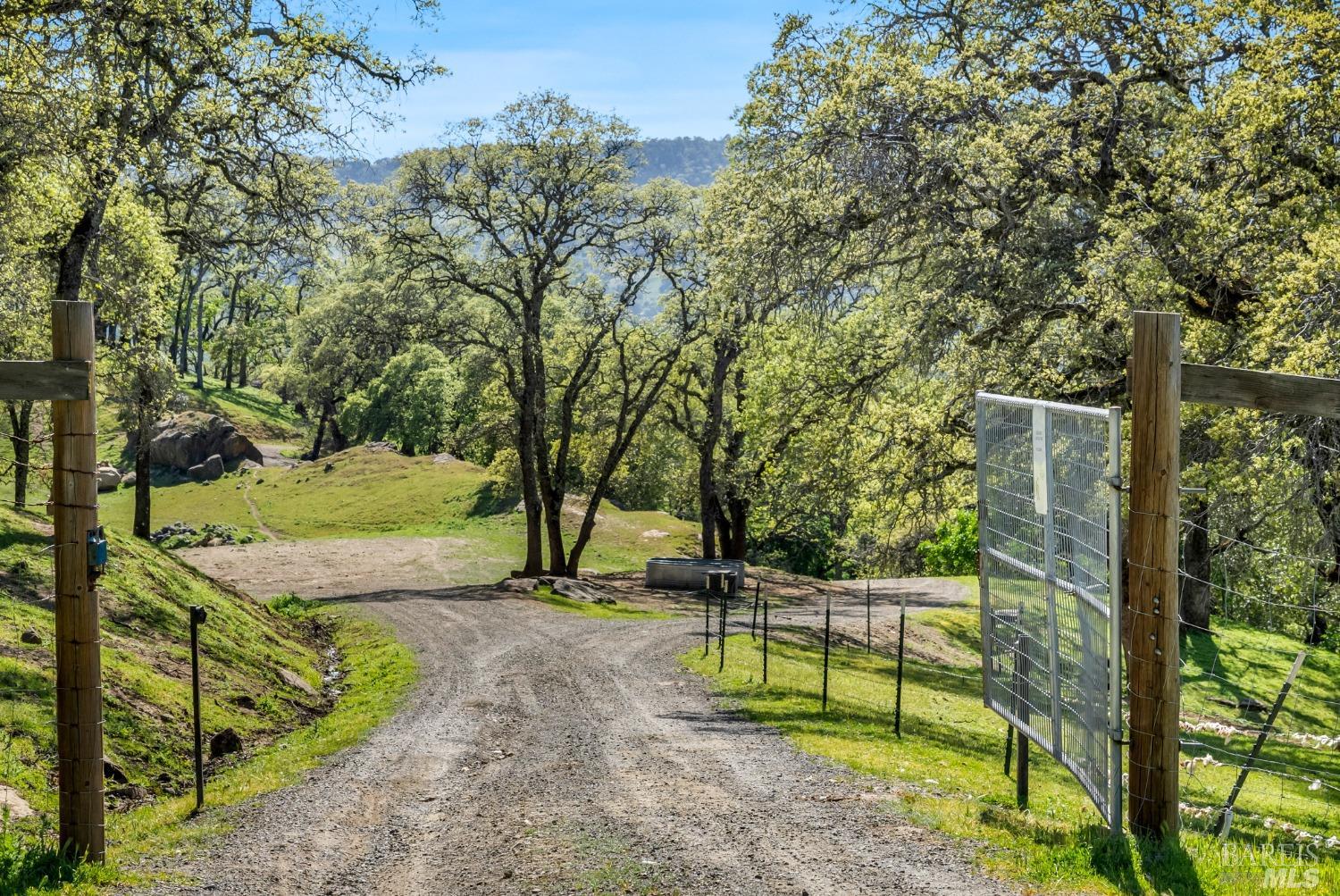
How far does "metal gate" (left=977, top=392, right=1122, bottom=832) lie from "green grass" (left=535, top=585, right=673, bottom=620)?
2398cm

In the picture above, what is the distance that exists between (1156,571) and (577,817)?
16.6ft

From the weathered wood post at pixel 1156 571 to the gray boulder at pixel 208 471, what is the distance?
70.6 meters

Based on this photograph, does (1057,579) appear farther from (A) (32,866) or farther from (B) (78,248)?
(B) (78,248)

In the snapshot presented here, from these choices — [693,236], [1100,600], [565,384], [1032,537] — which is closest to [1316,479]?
A: [1032,537]

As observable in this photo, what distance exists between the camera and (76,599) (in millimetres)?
7992

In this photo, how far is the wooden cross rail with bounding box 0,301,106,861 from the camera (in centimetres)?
798

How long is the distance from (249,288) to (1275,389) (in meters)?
88.8

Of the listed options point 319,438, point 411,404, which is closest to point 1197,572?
point 411,404

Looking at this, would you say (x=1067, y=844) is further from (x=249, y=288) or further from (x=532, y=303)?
(x=249, y=288)

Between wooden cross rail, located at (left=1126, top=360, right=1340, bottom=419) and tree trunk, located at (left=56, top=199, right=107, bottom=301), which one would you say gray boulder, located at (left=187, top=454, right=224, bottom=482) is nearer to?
tree trunk, located at (left=56, top=199, right=107, bottom=301)

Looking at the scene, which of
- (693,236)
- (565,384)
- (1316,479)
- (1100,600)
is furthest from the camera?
(565,384)

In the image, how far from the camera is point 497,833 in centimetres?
911

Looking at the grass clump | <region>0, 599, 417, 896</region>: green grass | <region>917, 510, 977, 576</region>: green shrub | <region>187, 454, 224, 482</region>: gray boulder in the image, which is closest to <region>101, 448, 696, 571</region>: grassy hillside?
the grass clump

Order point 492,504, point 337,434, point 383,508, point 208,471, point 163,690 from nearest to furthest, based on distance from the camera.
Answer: point 163,690
point 492,504
point 383,508
point 208,471
point 337,434
